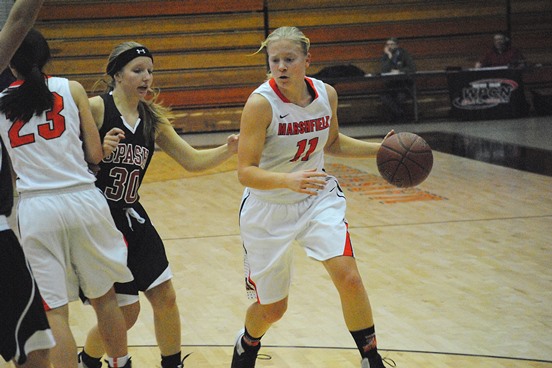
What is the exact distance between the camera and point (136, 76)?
4152 millimetres

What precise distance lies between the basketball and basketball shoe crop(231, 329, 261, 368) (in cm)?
112

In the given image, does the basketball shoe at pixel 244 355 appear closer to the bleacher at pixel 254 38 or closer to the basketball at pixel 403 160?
the basketball at pixel 403 160

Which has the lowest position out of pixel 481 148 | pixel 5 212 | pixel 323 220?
pixel 481 148

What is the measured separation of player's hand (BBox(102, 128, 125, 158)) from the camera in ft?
12.8

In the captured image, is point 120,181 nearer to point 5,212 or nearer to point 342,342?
point 5,212

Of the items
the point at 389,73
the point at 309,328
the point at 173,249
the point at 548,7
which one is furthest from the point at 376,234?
the point at 548,7

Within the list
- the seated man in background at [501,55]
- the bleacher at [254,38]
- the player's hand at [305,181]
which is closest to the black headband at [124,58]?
the player's hand at [305,181]

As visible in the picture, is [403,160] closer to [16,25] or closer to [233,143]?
[233,143]

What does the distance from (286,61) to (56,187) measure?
1.22 m

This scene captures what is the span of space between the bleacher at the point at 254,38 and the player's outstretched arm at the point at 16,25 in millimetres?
14653

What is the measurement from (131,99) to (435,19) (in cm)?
1460

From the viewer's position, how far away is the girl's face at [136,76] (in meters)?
4.16

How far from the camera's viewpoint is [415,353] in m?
4.71

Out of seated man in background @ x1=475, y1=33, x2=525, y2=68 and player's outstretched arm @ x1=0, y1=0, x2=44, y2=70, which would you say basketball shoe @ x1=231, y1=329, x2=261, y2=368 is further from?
seated man in background @ x1=475, y1=33, x2=525, y2=68
